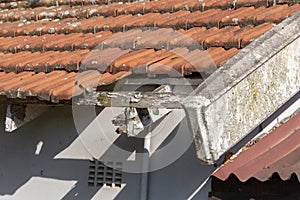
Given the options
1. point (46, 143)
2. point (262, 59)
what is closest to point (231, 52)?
point (262, 59)

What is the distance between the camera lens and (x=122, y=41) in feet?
15.0

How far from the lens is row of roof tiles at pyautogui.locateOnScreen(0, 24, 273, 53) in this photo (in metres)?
4.14

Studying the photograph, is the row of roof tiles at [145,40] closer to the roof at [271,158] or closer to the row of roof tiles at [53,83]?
the row of roof tiles at [53,83]

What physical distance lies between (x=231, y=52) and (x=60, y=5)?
255 cm

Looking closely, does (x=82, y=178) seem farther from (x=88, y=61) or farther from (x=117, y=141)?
(x=88, y=61)

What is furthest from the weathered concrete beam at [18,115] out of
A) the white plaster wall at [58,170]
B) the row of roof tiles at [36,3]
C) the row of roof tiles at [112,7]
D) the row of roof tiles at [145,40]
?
the row of roof tiles at [36,3]

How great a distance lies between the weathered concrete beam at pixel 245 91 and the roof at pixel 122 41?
367 mm

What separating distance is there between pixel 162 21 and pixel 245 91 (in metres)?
1.61

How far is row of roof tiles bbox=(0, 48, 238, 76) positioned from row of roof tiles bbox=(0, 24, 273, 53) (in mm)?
65

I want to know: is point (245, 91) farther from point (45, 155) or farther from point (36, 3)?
point (36, 3)

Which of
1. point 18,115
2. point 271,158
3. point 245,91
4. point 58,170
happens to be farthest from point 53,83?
point 271,158

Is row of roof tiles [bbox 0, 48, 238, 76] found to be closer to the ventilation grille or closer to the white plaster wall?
the white plaster wall

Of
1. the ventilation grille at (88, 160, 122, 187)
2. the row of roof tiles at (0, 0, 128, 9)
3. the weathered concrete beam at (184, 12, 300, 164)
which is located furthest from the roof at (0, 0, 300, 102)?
the ventilation grille at (88, 160, 122, 187)

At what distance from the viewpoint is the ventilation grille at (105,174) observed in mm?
4500
